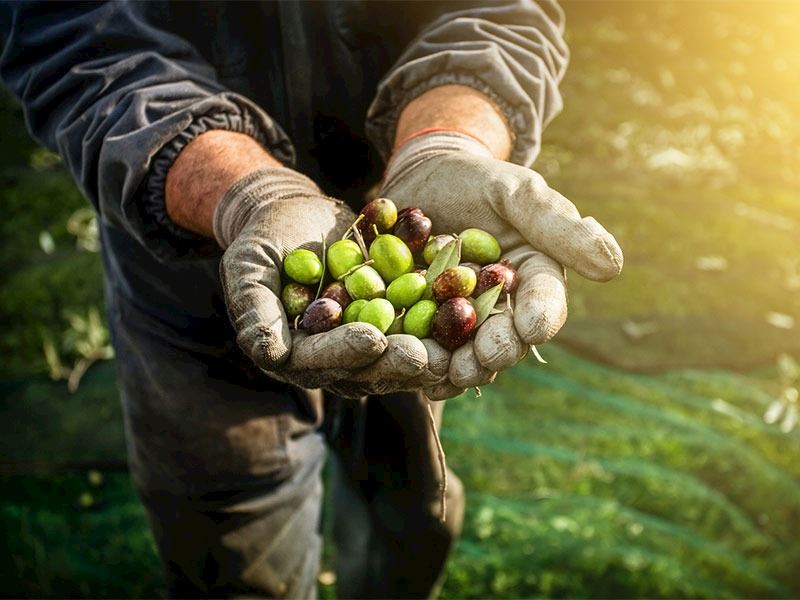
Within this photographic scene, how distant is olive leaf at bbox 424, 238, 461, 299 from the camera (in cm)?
174

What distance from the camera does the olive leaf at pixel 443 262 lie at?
174 centimetres

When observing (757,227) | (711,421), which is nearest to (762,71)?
(757,227)

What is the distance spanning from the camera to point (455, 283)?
1.69 m

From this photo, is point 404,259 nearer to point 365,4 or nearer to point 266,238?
point 266,238

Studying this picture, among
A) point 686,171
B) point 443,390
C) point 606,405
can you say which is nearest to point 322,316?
point 443,390

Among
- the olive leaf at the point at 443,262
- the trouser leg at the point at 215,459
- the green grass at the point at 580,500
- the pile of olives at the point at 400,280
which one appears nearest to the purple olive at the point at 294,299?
the pile of olives at the point at 400,280

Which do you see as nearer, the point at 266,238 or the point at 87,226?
the point at 266,238

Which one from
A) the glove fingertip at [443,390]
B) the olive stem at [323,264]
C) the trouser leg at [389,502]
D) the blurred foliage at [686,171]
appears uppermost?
the olive stem at [323,264]

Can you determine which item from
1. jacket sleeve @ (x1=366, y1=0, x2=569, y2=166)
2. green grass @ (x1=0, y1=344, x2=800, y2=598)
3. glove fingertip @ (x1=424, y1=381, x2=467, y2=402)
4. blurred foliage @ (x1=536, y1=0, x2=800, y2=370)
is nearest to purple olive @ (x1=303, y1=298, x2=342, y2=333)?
glove fingertip @ (x1=424, y1=381, x2=467, y2=402)

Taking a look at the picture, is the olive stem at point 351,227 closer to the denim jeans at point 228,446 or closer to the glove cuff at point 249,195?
the glove cuff at point 249,195

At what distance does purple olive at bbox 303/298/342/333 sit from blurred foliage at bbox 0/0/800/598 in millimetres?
1849

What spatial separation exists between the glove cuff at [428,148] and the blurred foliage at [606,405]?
182cm

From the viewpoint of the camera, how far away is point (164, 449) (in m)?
2.19

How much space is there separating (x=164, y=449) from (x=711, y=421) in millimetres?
2724
